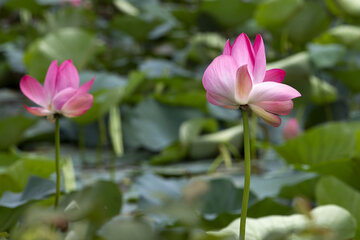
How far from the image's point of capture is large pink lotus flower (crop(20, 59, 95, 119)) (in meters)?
0.48

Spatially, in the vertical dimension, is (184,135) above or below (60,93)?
below

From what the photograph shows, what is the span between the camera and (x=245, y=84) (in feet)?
1.24

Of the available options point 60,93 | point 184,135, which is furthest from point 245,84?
point 184,135

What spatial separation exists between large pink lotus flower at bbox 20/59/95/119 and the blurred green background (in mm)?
83

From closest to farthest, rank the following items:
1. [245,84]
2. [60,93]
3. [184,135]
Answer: [245,84] → [60,93] → [184,135]

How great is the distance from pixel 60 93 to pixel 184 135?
3.06 ft

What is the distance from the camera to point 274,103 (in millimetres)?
395

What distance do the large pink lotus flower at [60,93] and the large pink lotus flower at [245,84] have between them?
147 mm

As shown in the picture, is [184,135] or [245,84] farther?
[184,135]

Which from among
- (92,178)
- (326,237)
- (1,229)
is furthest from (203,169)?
(326,237)

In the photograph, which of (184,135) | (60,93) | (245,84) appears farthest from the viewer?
(184,135)

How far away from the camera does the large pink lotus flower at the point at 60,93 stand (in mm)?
484

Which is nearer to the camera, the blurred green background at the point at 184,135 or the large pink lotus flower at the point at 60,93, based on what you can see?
the large pink lotus flower at the point at 60,93

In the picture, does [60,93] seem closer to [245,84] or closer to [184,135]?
[245,84]
